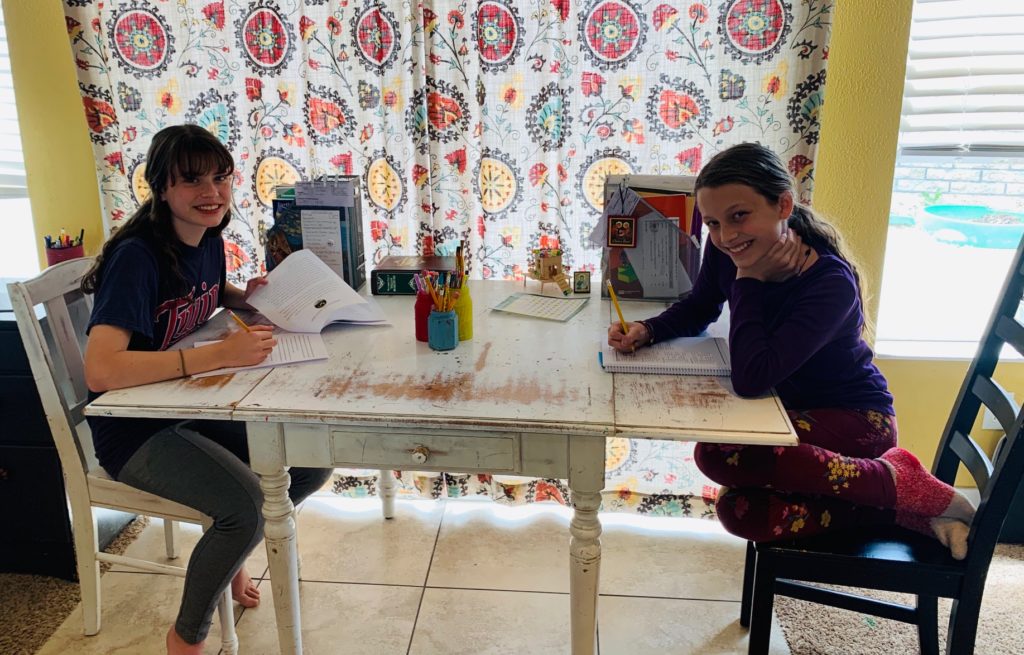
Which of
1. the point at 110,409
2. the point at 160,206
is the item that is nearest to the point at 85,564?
the point at 110,409

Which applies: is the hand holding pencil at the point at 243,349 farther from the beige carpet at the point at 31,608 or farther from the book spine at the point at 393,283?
the beige carpet at the point at 31,608

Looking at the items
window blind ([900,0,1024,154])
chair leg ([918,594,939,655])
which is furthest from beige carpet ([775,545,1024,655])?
window blind ([900,0,1024,154])

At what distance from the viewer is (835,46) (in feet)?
7.48

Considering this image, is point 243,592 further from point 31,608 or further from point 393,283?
point 393,283

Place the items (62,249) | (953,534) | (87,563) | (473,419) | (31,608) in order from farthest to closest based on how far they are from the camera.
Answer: (62,249) → (31,608) → (87,563) → (953,534) → (473,419)

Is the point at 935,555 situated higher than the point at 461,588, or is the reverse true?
the point at 935,555

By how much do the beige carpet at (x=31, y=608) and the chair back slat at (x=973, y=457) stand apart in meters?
2.14

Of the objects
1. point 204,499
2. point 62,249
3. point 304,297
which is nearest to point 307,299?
point 304,297

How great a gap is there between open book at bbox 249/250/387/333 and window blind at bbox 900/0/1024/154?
5.30 ft

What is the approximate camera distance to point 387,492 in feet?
8.31

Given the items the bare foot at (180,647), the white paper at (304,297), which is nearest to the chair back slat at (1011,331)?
the white paper at (304,297)

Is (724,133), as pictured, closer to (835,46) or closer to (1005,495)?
(835,46)

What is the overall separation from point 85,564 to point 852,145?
230cm

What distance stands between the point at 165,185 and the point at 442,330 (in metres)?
0.66
